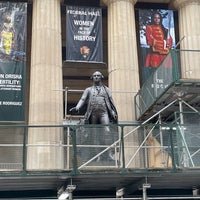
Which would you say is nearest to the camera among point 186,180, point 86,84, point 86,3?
point 186,180

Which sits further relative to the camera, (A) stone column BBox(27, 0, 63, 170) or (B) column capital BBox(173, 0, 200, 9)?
(B) column capital BBox(173, 0, 200, 9)

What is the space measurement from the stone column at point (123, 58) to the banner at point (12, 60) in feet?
14.3

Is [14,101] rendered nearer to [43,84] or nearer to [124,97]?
[43,84]

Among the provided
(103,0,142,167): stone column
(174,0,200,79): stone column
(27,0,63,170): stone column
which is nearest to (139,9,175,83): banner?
(103,0,142,167): stone column

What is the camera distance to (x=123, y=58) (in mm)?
22781

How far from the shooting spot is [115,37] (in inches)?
916

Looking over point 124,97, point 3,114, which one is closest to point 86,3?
point 124,97

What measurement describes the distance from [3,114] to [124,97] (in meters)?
5.65

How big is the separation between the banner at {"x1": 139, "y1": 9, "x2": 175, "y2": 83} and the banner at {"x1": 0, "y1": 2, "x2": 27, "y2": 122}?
5.94m

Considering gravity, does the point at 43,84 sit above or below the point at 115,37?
below

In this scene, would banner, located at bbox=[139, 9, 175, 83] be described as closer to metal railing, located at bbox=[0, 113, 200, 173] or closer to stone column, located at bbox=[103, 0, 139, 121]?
stone column, located at bbox=[103, 0, 139, 121]

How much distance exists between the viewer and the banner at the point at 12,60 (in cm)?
2117

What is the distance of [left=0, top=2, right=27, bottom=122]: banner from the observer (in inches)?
834

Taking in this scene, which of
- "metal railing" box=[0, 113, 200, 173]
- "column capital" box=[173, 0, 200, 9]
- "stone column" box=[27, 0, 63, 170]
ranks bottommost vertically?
"metal railing" box=[0, 113, 200, 173]
